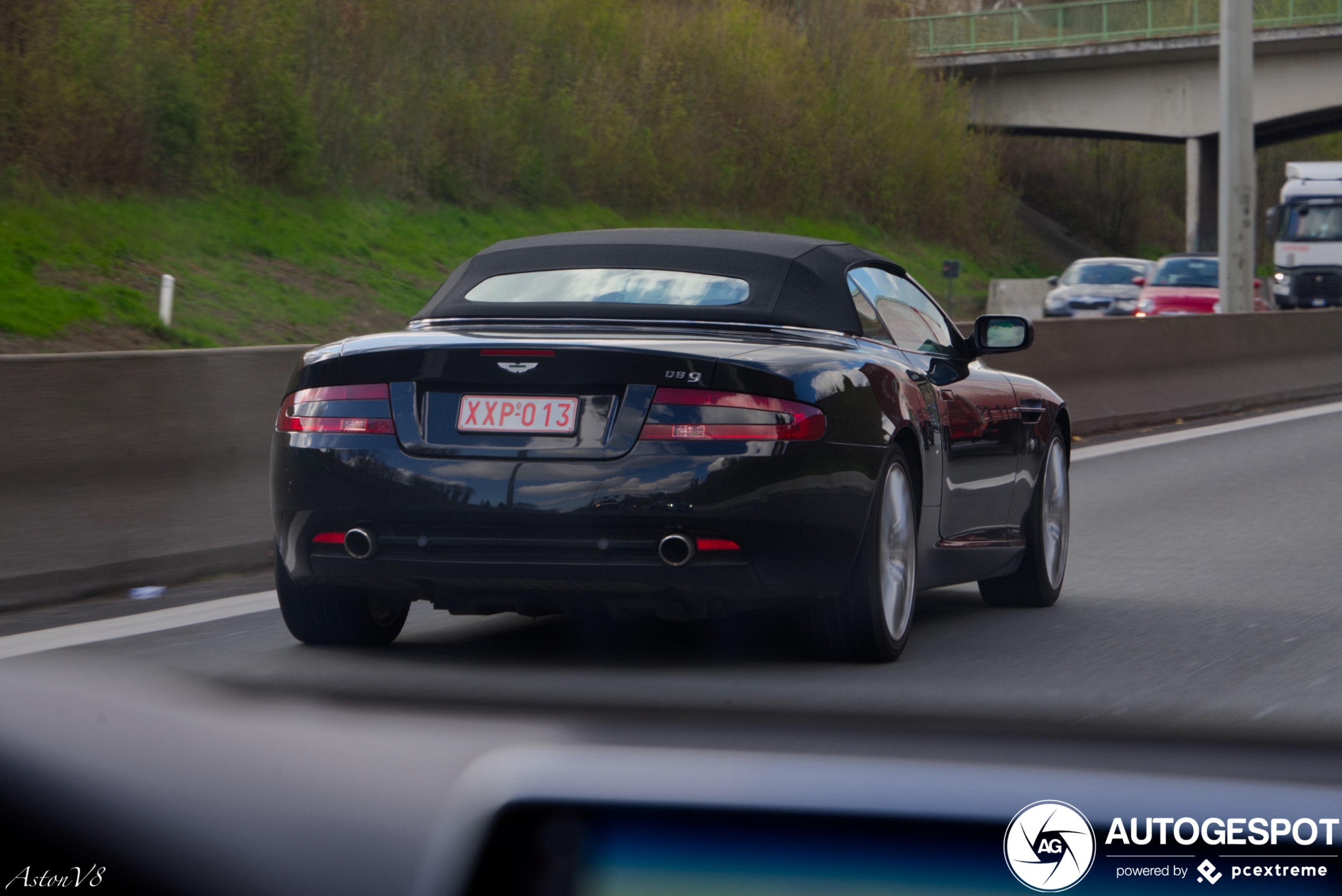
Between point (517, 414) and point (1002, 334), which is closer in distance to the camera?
point (517, 414)

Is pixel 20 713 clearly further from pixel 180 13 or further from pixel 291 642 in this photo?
pixel 180 13

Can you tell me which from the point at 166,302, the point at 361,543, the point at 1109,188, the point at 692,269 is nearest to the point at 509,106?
the point at 166,302

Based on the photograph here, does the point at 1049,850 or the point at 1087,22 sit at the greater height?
the point at 1087,22

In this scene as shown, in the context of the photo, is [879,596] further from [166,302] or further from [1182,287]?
[1182,287]

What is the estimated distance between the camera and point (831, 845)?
5.98 ft

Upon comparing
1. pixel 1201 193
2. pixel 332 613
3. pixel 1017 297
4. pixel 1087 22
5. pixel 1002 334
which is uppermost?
pixel 1087 22

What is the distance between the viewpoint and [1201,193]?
58531 mm

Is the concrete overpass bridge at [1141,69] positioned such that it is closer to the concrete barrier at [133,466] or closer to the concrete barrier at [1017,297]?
the concrete barrier at [1017,297]

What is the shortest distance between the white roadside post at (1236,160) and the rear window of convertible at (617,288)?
18435 millimetres

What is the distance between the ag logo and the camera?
1760mm

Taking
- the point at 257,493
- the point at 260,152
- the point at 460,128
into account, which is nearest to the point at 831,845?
the point at 257,493

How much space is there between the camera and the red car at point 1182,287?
32625 millimetres

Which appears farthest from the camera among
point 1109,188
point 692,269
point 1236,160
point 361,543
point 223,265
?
point 1109,188

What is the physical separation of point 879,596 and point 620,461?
1033 millimetres
